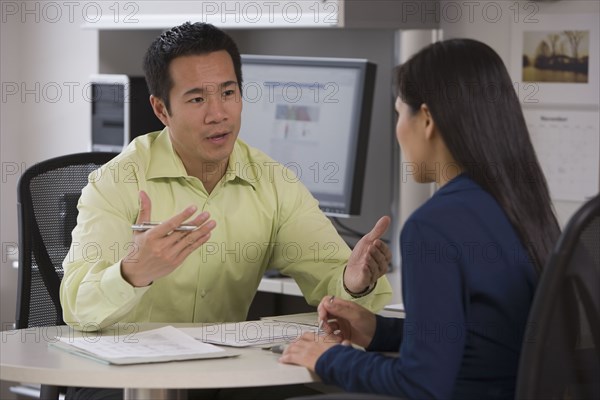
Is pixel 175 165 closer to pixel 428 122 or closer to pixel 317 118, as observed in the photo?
pixel 428 122

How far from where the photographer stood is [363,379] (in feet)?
5.58

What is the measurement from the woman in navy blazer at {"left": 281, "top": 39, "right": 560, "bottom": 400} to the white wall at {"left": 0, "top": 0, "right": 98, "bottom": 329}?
2.16 meters

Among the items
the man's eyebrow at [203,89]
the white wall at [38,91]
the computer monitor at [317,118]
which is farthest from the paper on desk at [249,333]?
the white wall at [38,91]

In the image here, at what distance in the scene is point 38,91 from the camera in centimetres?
390

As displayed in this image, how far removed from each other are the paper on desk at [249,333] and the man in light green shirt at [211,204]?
0.20m

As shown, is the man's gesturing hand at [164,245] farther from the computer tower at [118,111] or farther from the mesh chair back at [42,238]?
the computer tower at [118,111]

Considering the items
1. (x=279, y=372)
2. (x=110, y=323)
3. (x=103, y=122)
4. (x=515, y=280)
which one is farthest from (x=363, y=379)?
(x=103, y=122)

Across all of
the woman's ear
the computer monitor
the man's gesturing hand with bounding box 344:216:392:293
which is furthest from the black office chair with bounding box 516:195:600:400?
the computer monitor

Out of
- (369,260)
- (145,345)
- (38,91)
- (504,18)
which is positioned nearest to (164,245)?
(145,345)

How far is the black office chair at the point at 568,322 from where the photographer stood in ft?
4.90

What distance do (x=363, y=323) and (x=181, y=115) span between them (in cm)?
71

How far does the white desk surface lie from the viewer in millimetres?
1706

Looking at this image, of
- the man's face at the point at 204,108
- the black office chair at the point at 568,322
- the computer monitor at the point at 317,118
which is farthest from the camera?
the computer monitor at the point at 317,118

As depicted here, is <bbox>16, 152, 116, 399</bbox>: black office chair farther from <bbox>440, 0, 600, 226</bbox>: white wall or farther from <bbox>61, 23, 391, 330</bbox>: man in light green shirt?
<bbox>440, 0, 600, 226</bbox>: white wall
